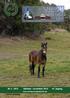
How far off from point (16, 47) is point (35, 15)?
158 inches

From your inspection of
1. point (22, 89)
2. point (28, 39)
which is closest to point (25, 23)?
point (28, 39)

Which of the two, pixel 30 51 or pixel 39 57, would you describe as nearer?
pixel 39 57

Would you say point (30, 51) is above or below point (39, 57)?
below

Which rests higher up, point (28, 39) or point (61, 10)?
point (61, 10)

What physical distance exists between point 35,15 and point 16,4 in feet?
24.3

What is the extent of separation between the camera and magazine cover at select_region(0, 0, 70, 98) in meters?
15.7

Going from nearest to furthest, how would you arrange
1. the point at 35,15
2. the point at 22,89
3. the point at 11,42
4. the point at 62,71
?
the point at 22,89 < the point at 62,71 < the point at 35,15 < the point at 11,42

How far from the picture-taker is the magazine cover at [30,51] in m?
15.7

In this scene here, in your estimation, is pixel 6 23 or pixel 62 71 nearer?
pixel 62 71

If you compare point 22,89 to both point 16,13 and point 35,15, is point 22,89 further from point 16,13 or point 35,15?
point 16,13

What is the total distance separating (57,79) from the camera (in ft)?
55.0

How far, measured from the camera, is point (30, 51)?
35.0 metres

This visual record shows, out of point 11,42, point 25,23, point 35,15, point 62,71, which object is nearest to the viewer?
point 62,71

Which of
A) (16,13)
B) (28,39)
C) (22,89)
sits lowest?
(28,39)
